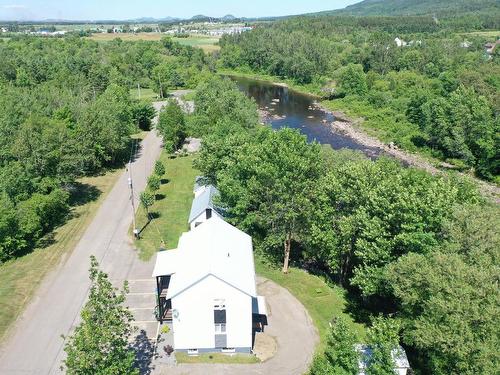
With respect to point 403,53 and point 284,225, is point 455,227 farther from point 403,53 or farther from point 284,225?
point 403,53

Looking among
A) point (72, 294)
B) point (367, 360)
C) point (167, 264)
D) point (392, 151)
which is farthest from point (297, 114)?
point (367, 360)

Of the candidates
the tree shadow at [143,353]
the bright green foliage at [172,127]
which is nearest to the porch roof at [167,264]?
the tree shadow at [143,353]

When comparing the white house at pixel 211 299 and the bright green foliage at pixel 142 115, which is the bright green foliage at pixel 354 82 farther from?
the white house at pixel 211 299

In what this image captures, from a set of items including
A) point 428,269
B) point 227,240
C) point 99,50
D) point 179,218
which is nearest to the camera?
point 428,269

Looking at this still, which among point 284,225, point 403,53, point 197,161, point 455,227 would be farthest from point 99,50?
point 455,227

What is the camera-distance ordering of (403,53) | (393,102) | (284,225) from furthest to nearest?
(403,53), (393,102), (284,225)

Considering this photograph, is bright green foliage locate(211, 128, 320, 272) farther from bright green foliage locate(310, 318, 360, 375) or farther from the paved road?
bright green foliage locate(310, 318, 360, 375)

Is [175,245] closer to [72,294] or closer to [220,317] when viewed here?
[72,294]

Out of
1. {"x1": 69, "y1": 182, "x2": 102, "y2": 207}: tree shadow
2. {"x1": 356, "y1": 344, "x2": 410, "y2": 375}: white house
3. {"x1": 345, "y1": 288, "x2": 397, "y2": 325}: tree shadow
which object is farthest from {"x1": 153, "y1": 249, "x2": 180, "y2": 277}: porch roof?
{"x1": 69, "y1": 182, "x2": 102, "y2": 207}: tree shadow
